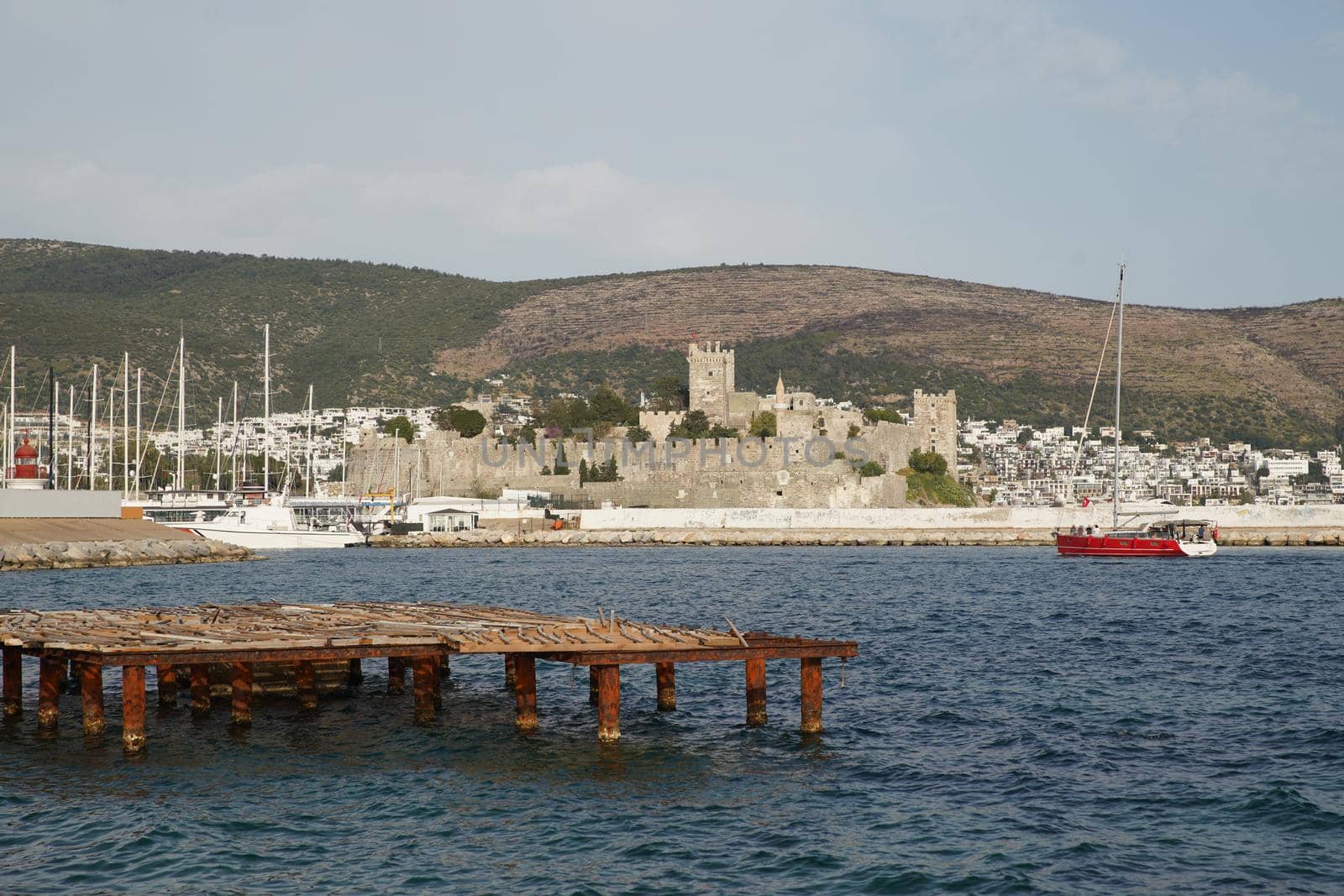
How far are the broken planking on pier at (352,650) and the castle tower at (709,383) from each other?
211ft

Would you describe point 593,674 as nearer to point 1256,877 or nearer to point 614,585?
point 1256,877

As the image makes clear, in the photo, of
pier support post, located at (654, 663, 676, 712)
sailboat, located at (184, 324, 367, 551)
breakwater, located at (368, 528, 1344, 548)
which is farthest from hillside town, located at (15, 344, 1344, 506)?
pier support post, located at (654, 663, 676, 712)

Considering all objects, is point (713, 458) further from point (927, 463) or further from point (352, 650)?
point (352, 650)

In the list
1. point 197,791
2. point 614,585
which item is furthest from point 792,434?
point 197,791

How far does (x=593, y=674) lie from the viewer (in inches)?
652

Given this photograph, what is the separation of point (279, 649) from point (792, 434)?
59.0m

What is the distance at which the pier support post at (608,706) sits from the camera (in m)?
14.3

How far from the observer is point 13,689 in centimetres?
1658

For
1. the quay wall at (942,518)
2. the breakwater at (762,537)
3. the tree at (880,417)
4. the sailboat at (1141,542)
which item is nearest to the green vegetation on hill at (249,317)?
the breakwater at (762,537)

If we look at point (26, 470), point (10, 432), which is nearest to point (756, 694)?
point (26, 470)

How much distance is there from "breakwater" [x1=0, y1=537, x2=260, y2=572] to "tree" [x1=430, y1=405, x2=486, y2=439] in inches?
1091

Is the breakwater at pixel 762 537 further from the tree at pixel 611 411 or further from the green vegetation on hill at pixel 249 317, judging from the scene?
the green vegetation on hill at pixel 249 317

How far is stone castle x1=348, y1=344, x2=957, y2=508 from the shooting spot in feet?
227

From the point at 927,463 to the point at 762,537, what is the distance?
1727cm
